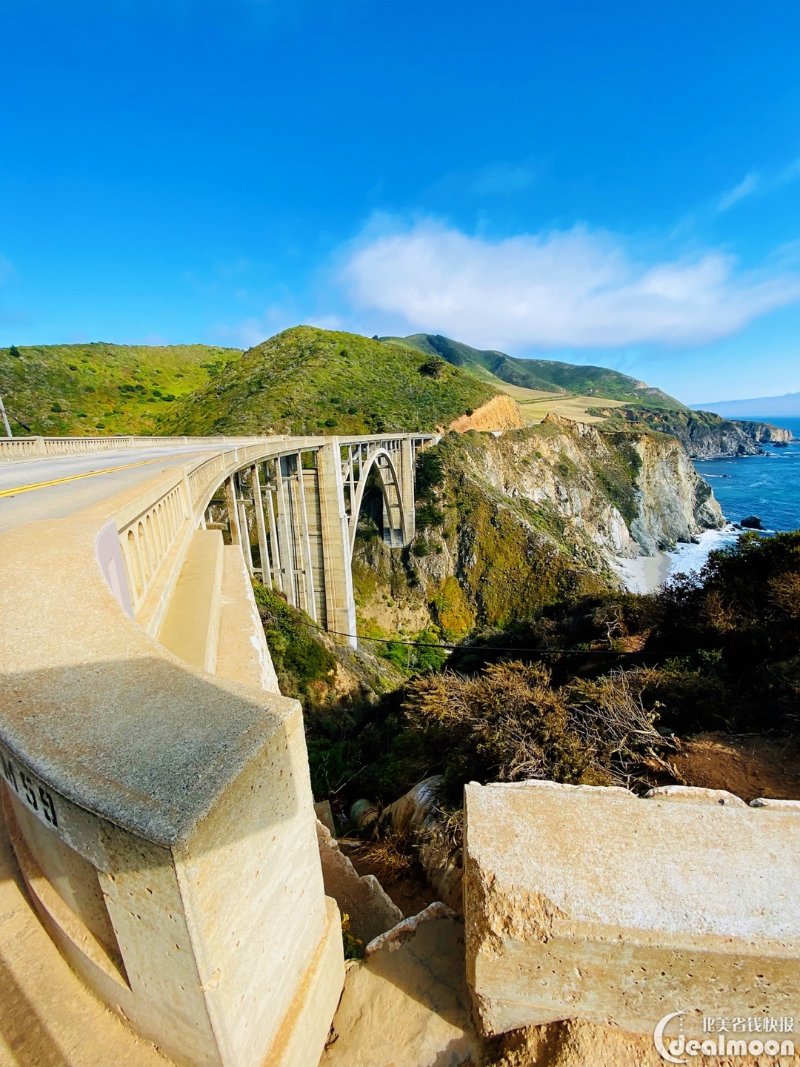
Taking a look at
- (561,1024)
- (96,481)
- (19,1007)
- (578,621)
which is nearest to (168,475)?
(96,481)

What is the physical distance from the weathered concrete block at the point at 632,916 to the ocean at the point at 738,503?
87.8ft

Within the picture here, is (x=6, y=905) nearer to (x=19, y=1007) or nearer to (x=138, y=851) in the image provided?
(x=19, y=1007)

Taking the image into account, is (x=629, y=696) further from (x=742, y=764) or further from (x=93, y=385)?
(x=93, y=385)

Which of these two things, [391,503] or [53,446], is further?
[391,503]

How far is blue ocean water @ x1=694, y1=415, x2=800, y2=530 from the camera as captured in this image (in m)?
67.1

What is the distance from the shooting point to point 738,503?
250 ft

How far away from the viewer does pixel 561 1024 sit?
8.50 ft

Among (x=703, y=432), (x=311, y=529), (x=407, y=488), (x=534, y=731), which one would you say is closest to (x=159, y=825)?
(x=534, y=731)

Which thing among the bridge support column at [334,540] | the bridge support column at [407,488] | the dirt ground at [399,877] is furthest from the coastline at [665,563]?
the dirt ground at [399,877]

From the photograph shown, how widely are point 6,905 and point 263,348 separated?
2532 inches

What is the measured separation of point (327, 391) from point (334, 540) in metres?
26.9

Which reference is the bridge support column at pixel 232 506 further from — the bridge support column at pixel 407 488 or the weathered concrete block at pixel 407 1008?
the bridge support column at pixel 407 488

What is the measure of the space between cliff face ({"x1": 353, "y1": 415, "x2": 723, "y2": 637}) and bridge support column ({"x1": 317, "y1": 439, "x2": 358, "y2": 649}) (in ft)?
34.1

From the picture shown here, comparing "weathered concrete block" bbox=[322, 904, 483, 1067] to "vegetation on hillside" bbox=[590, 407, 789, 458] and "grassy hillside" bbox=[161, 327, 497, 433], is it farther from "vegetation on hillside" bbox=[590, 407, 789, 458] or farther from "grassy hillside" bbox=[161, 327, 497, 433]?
"vegetation on hillside" bbox=[590, 407, 789, 458]
